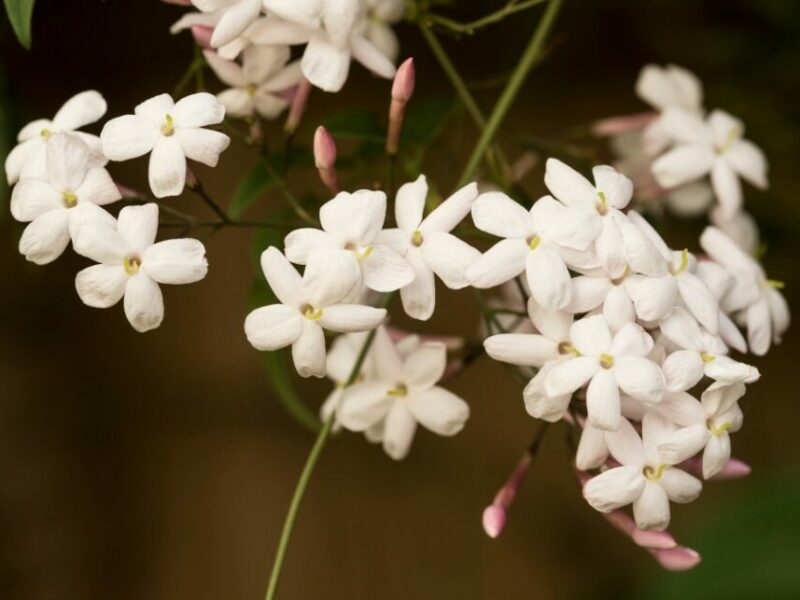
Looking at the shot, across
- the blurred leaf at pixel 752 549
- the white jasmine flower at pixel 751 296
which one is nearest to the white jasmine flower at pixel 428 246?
the white jasmine flower at pixel 751 296

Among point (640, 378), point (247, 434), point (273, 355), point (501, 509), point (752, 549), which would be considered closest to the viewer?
point (640, 378)

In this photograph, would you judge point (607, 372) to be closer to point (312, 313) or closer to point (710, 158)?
point (312, 313)

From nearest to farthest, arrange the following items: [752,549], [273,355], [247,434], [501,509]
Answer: [501,509] < [273,355] < [752,549] < [247,434]

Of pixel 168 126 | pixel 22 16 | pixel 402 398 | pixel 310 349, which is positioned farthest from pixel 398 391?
pixel 22 16

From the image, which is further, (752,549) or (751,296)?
(752,549)

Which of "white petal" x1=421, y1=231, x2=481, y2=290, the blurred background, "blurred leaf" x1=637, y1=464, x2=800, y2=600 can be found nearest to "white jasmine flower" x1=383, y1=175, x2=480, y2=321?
"white petal" x1=421, y1=231, x2=481, y2=290

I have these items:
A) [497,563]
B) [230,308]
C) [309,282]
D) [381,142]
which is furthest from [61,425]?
[309,282]
